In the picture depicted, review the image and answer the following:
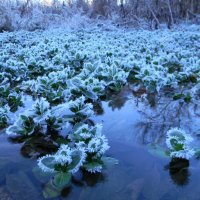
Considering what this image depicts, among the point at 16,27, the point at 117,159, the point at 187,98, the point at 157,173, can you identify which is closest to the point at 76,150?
the point at 117,159

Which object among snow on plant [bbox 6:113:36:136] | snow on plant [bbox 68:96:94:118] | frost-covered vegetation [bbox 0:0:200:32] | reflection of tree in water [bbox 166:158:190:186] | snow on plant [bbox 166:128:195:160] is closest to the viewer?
reflection of tree in water [bbox 166:158:190:186]

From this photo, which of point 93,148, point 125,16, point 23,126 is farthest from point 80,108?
point 125,16

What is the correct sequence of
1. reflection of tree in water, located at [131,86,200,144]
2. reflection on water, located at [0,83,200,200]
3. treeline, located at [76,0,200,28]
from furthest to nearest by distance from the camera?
treeline, located at [76,0,200,28] → reflection of tree in water, located at [131,86,200,144] → reflection on water, located at [0,83,200,200]

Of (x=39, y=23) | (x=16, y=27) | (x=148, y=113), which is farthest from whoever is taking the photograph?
(x=39, y=23)

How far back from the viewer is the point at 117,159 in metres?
2.00

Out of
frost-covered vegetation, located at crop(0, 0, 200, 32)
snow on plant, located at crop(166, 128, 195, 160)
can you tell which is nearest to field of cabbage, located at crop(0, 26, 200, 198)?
snow on plant, located at crop(166, 128, 195, 160)

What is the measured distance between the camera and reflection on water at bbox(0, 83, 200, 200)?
64.6 inches

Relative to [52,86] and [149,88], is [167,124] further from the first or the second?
[52,86]

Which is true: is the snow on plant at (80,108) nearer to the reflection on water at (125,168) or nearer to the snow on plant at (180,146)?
the reflection on water at (125,168)

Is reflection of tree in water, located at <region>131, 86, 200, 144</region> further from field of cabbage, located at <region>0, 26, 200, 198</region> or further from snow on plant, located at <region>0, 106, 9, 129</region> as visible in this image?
snow on plant, located at <region>0, 106, 9, 129</region>

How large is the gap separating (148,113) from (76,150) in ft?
4.12

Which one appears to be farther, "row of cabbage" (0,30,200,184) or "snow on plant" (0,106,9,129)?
"snow on plant" (0,106,9,129)

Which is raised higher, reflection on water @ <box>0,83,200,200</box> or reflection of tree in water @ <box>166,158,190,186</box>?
reflection of tree in water @ <box>166,158,190,186</box>

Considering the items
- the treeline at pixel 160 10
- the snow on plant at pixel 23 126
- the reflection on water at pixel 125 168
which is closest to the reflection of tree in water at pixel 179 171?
the reflection on water at pixel 125 168
